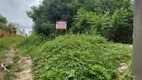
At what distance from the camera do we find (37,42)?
10.4 m

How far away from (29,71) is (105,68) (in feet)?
7.04

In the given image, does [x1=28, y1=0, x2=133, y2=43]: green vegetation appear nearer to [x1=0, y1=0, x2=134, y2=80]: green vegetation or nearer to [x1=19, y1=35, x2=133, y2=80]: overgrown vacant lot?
[x1=0, y1=0, x2=134, y2=80]: green vegetation

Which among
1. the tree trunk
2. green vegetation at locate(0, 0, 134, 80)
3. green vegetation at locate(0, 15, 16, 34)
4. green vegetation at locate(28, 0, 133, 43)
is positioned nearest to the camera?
the tree trunk

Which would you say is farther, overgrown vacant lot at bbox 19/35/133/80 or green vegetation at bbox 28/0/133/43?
green vegetation at bbox 28/0/133/43

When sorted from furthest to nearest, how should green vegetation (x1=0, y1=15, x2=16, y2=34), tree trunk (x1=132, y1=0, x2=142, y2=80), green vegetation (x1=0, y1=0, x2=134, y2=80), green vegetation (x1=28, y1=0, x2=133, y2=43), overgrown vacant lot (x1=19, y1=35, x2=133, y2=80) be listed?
green vegetation (x1=0, y1=15, x2=16, y2=34)
green vegetation (x1=28, y1=0, x2=133, y2=43)
green vegetation (x1=0, y1=0, x2=134, y2=80)
overgrown vacant lot (x1=19, y1=35, x2=133, y2=80)
tree trunk (x1=132, y1=0, x2=142, y2=80)

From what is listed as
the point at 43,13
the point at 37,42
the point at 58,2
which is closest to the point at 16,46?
the point at 37,42

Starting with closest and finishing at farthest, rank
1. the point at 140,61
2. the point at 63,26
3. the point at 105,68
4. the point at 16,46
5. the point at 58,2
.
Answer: the point at 140,61 → the point at 105,68 → the point at 63,26 → the point at 16,46 → the point at 58,2

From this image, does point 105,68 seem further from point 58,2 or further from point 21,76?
point 58,2

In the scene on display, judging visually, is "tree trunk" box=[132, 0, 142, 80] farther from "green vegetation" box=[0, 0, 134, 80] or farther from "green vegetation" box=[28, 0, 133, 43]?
"green vegetation" box=[28, 0, 133, 43]

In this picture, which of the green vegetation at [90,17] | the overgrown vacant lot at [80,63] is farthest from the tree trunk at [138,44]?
the green vegetation at [90,17]

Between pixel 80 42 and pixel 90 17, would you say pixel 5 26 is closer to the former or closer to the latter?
pixel 90 17

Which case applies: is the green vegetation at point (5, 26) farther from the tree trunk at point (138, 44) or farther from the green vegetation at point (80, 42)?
the tree trunk at point (138, 44)

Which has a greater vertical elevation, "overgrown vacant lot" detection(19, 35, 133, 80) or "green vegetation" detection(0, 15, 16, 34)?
"green vegetation" detection(0, 15, 16, 34)

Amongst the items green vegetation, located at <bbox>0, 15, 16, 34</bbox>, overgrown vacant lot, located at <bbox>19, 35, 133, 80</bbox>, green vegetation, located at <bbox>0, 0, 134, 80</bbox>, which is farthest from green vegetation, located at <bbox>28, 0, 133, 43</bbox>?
green vegetation, located at <bbox>0, 15, 16, 34</bbox>
